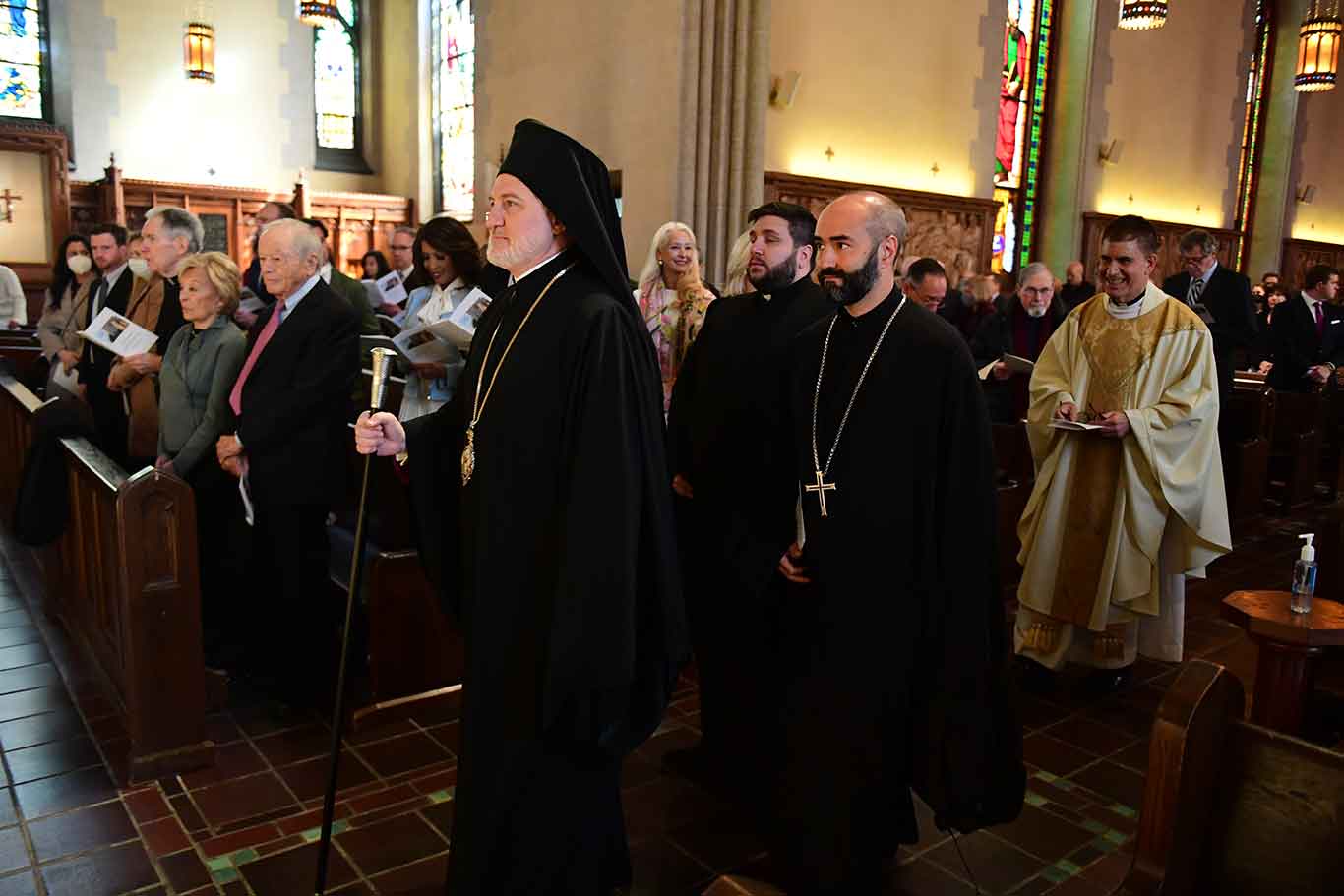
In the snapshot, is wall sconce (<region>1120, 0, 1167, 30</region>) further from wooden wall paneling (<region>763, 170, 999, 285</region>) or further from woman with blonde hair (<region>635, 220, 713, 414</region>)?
woman with blonde hair (<region>635, 220, 713, 414</region>)

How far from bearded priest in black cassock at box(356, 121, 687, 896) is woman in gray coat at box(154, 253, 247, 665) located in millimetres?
2004

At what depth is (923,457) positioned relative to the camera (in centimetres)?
277

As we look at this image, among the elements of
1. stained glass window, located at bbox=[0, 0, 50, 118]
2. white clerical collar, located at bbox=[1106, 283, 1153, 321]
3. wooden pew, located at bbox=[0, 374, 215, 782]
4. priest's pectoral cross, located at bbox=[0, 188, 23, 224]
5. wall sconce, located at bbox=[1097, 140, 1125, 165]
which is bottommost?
wooden pew, located at bbox=[0, 374, 215, 782]

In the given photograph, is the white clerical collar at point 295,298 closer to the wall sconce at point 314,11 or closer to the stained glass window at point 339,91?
the wall sconce at point 314,11

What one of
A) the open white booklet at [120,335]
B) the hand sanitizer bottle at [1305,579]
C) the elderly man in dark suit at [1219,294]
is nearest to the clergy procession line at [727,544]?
the hand sanitizer bottle at [1305,579]

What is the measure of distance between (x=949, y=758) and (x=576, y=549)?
117 centimetres

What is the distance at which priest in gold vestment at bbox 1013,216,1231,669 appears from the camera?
4.20 m

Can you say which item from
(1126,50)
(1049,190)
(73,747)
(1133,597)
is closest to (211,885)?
(73,747)

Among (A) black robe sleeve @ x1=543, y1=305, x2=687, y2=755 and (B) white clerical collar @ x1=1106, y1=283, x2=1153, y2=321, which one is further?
(B) white clerical collar @ x1=1106, y1=283, x2=1153, y2=321

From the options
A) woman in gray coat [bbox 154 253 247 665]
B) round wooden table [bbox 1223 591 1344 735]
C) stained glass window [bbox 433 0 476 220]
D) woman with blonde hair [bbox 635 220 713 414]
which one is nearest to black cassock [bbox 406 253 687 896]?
round wooden table [bbox 1223 591 1344 735]

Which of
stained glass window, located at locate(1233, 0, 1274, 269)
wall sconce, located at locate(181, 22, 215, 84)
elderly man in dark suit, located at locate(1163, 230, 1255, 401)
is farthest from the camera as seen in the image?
stained glass window, located at locate(1233, 0, 1274, 269)

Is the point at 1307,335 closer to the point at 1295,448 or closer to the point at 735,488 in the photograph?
the point at 1295,448

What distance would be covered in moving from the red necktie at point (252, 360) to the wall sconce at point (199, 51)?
432 inches

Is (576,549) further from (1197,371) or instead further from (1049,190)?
(1049,190)
